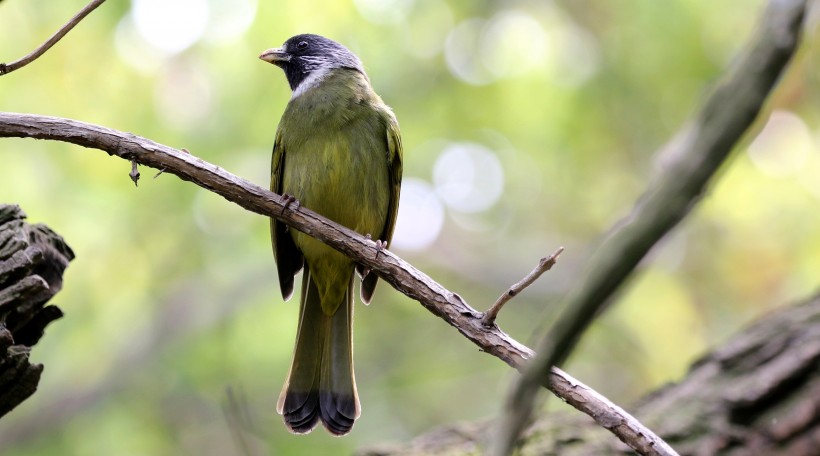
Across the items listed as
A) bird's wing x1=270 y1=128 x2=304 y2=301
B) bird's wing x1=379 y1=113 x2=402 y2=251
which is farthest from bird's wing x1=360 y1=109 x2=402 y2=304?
bird's wing x1=270 y1=128 x2=304 y2=301

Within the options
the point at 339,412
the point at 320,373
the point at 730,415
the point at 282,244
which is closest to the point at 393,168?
the point at 282,244

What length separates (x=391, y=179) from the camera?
4.33 m

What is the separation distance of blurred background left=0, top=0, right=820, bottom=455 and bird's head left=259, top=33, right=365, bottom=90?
5.24 feet

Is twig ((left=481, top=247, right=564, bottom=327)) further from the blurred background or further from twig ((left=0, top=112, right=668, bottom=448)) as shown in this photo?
the blurred background

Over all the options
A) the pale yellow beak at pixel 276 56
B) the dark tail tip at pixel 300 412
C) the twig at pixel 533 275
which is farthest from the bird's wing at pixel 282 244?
the twig at pixel 533 275

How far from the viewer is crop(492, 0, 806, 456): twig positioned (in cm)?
127

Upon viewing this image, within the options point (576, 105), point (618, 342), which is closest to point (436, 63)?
point (576, 105)

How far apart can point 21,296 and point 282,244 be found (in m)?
1.72

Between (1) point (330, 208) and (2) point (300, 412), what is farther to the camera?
(1) point (330, 208)

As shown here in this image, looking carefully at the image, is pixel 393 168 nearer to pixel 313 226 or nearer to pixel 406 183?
pixel 313 226

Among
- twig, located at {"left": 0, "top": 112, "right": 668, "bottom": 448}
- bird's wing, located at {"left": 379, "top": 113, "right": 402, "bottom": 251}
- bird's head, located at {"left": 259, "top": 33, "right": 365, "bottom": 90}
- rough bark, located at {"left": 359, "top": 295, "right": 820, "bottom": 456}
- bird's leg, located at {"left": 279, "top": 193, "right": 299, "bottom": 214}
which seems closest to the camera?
twig, located at {"left": 0, "top": 112, "right": 668, "bottom": 448}

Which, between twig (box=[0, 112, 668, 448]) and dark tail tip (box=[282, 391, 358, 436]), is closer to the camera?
twig (box=[0, 112, 668, 448])

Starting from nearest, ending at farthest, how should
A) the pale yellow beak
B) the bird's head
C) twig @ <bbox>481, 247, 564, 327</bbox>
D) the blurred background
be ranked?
1. twig @ <bbox>481, 247, 564, 327</bbox>
2. the bird's head
3. the pale yellow beak
4. the blurred background

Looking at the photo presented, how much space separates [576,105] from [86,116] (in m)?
4.09
